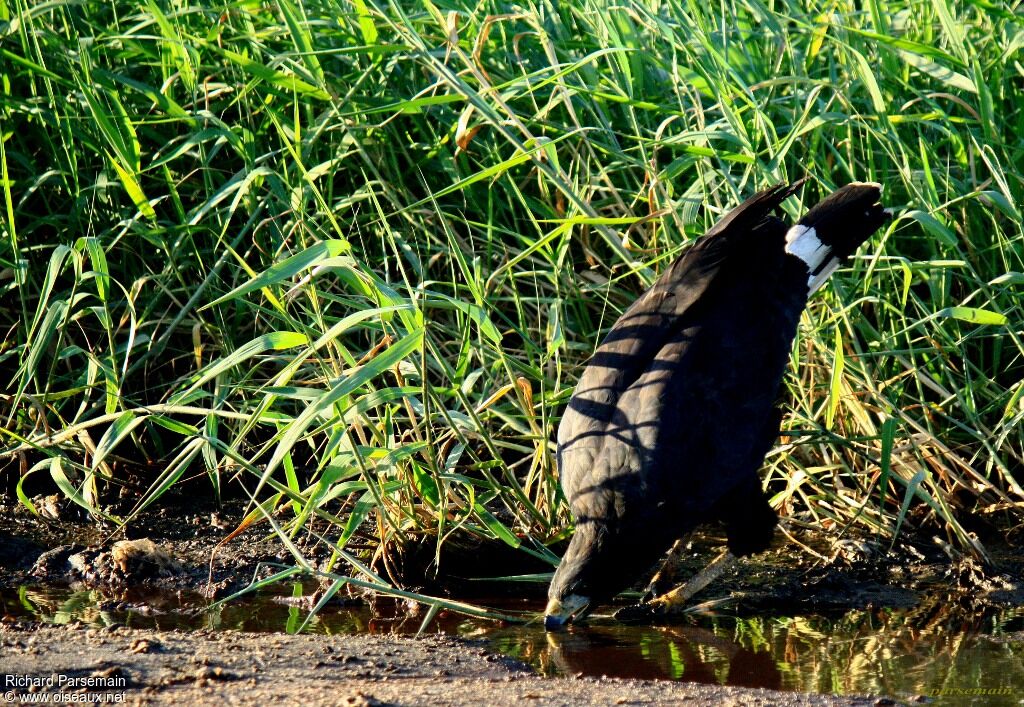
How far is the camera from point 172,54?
3.92 metres

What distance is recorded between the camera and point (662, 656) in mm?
2918

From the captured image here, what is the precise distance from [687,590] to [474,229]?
1531mm

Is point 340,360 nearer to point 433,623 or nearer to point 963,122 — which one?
point 433,623

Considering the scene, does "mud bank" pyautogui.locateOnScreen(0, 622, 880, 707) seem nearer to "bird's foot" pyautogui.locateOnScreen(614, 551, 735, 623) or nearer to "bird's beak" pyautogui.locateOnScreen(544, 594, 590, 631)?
"bird's beak" pyautogui.locateOnScreen(544, 594, 590, 631)

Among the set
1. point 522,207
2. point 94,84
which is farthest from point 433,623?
point 94,84

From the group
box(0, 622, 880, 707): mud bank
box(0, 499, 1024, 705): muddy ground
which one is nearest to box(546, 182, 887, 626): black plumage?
box(0, 499, 1024, 705): muddy ground

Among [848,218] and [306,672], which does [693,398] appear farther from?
[306,672]

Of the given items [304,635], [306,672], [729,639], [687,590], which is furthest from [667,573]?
[306,672]

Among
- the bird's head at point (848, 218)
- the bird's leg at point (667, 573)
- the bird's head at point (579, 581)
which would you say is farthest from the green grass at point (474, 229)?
the bird's leg at point (667, 573)

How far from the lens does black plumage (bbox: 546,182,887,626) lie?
10.1 feet

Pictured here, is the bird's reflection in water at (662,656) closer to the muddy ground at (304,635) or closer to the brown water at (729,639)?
the brown water at (729,639)

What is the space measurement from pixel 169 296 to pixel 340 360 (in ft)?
3.29

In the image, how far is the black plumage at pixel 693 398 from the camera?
308 cm

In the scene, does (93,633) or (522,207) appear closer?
(93,633)
